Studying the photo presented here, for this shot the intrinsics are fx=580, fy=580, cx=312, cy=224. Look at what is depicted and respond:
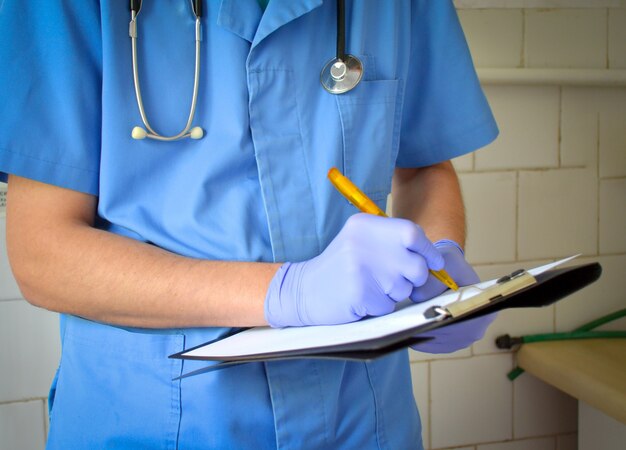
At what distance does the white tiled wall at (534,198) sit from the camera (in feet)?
5.49

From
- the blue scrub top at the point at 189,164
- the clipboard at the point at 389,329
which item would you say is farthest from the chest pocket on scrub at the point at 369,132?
the clipboard at the point at 389,329

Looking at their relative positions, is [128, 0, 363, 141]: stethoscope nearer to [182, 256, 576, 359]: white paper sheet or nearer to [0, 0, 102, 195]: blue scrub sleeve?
[0, 0, 102, 195]: blue scrub sleeve

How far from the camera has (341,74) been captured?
773 millimetres

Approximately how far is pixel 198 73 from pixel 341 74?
0.62 ft

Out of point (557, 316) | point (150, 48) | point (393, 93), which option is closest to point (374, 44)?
point (393, 93)

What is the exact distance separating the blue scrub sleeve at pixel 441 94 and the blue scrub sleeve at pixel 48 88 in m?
0.52

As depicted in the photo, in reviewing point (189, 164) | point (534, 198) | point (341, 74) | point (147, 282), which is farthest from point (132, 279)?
point (534, 198)

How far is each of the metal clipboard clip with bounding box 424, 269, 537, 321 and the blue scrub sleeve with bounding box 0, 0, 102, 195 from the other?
1.52 ft

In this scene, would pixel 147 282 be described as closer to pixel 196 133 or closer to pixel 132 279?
pixel 132 279

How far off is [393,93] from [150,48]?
1.12 feet

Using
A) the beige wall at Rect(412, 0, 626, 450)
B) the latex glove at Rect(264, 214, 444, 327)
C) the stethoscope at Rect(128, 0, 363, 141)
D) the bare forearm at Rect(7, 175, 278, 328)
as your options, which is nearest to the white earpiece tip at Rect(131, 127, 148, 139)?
the stethoscope at Rect(128, 0, 363, 141)

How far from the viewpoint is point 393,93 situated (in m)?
0.84

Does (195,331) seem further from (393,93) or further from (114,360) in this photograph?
(393,93)

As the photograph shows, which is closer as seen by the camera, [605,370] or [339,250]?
[339,250]
